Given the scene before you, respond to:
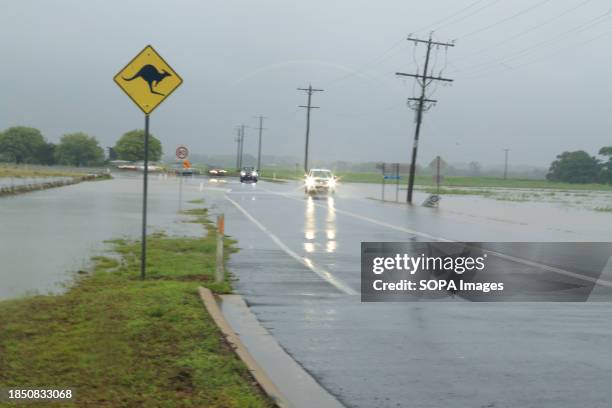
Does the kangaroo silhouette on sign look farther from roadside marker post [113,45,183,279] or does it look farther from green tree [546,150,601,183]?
green tree [546,150,601,183]

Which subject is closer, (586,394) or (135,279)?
(586,394)

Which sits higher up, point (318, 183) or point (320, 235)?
point (318, 183)

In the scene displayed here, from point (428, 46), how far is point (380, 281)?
37310 mm

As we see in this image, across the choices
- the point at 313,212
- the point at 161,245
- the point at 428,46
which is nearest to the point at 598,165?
the point at 428,46

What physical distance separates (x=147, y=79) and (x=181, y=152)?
23349 millimetres

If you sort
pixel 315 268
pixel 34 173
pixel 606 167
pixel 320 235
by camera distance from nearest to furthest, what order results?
pixel 315 268
pixel 320 235
pixel 34 173
pixel 606 167

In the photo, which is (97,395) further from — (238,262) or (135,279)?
(238,262)

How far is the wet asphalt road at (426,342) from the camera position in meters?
6.27

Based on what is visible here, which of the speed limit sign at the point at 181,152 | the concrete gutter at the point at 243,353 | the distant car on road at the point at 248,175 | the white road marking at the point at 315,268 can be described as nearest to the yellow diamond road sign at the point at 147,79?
the concrete gutter at the point at 243,353

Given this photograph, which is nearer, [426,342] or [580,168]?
[426,342]

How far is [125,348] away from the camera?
7.14 meters

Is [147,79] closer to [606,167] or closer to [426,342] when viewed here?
[426,342]

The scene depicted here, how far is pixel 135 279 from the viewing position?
12.1m

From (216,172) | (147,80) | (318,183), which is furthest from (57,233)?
(216,172)
